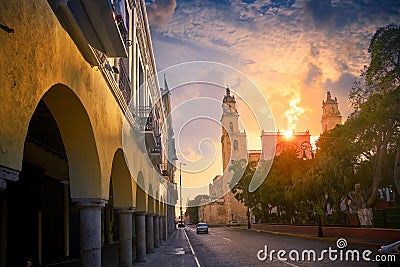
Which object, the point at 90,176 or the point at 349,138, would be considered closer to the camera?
the point at 90,176

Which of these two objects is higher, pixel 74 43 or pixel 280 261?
pixel 74 43

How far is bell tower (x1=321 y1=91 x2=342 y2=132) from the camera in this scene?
8512 centimetres

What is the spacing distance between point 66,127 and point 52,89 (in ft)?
5.33

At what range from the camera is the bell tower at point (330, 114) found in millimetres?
85125

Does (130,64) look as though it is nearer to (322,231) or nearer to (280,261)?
(280,261)

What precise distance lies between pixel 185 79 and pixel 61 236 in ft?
31.3

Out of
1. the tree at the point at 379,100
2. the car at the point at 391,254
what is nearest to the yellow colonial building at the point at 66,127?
the car at the point at 391,254

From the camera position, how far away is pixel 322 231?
35594mm

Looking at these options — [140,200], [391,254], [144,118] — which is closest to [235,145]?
[140,200]

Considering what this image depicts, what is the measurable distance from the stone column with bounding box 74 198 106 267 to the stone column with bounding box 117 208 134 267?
5783 mm

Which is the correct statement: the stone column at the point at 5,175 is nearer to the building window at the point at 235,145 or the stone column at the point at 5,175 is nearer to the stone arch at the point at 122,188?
the stone arch at the point at 122,188

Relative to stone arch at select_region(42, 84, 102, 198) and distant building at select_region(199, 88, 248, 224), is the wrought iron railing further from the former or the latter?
distant building at select_region(199, 88, 248, 224)

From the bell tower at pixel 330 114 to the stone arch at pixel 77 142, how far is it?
260ft

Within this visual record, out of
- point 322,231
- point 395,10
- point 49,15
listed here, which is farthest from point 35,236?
point 322,231
